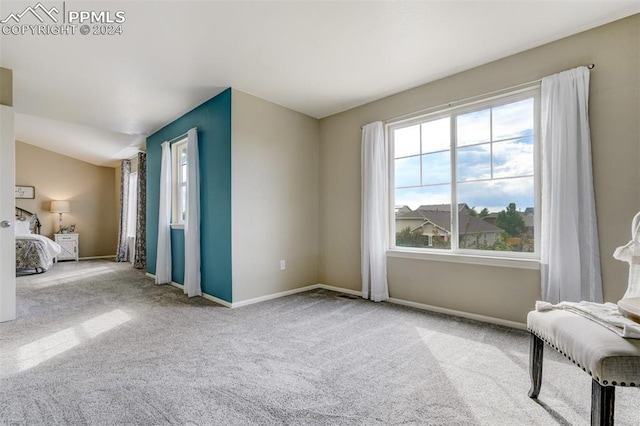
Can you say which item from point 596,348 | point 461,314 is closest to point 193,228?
point 461,314

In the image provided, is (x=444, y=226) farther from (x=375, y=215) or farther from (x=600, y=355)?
(x=600, y=355)

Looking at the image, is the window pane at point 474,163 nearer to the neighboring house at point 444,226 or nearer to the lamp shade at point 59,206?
the neighboring house at point 444,226

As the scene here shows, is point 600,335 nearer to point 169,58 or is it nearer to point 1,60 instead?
point 169,58

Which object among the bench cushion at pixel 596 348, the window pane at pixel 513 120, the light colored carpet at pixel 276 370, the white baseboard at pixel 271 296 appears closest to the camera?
the bench cushion at pixel 596 348

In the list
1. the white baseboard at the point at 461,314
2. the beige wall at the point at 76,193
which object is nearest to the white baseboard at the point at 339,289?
the white baseboard at the point at 461,314

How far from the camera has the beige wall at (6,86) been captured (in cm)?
294

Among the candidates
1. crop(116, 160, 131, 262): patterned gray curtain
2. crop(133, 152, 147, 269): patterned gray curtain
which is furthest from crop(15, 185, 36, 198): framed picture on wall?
crop(133, 152, 147, 269): patterned gray curtain

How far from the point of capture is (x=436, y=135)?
3354 mm

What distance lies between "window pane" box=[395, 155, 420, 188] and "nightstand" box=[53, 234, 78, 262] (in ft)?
25.7

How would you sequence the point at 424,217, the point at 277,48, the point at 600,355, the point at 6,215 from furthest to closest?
the point at 424,217
the point at 6,215
the point at 277,48
the point at 600,355

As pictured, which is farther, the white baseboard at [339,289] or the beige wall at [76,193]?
the beige wall at [76,193]

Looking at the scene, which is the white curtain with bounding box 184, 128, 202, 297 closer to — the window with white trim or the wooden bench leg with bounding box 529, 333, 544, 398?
the window with white trim

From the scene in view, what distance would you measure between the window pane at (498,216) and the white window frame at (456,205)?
59 mm

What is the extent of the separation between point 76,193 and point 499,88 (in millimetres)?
9372
